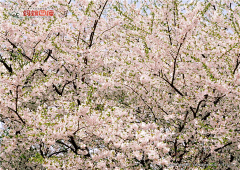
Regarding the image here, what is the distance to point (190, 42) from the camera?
8.27 meters

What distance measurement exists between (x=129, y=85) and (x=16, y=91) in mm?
3586

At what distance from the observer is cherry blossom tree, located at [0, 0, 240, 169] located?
20.2 feet

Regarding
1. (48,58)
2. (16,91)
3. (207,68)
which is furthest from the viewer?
(48,58)

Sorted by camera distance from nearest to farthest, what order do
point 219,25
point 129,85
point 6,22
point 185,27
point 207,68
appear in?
point 185,27
point 207,68
point 6,22
point 129,85
point 219,25

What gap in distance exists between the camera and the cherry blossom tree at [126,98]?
6.15 metres

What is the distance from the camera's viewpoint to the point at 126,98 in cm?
916

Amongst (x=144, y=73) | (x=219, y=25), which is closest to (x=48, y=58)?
(x=144, y=73)

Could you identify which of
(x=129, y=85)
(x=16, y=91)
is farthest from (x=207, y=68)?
(x=16, y=91)

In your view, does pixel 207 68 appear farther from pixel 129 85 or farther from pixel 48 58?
pixel 48 58

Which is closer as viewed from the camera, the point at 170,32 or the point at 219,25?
the point at 170,32

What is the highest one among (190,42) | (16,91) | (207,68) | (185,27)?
(190,42)

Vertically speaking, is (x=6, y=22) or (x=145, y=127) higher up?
(x=6, y=22)

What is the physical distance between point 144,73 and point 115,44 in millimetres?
2672

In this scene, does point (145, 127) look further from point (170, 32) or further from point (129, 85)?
point (170, 32)
